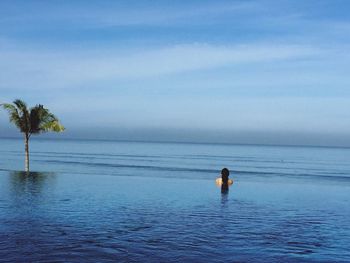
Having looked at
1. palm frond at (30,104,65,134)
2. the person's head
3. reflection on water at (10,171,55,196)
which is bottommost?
reflection on water at (10,171,55,196)

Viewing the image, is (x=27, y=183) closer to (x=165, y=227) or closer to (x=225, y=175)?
(x=225, y=175)

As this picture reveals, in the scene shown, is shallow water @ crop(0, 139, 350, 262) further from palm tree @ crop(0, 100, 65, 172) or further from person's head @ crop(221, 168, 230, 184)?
palm tree @ crop(0, 100, 65, 172)

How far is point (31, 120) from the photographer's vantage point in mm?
39594

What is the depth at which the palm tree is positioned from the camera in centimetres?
3897

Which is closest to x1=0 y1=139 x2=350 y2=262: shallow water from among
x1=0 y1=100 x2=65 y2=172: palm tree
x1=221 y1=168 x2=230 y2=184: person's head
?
x1=221 y1=168 x2=230 y2=184: person's head

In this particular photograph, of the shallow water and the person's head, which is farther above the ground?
the person's head

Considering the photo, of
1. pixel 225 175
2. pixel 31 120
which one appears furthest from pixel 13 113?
pixel 225 175

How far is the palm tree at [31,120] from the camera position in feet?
128

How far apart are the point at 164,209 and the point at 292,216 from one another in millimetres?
5935

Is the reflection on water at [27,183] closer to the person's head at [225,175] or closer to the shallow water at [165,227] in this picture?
the shallow water at [165,227]

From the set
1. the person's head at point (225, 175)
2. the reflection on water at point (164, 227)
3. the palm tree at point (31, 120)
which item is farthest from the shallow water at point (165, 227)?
the palm tree at point (31, 120)

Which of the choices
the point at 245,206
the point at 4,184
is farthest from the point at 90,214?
the point at 4,184

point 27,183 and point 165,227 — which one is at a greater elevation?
point 165,227

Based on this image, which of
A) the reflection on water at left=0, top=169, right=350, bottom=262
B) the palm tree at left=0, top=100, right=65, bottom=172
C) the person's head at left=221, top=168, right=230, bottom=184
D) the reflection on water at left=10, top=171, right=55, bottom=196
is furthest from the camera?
the palm tree at left=0, top=100, right=65, bottom=172
